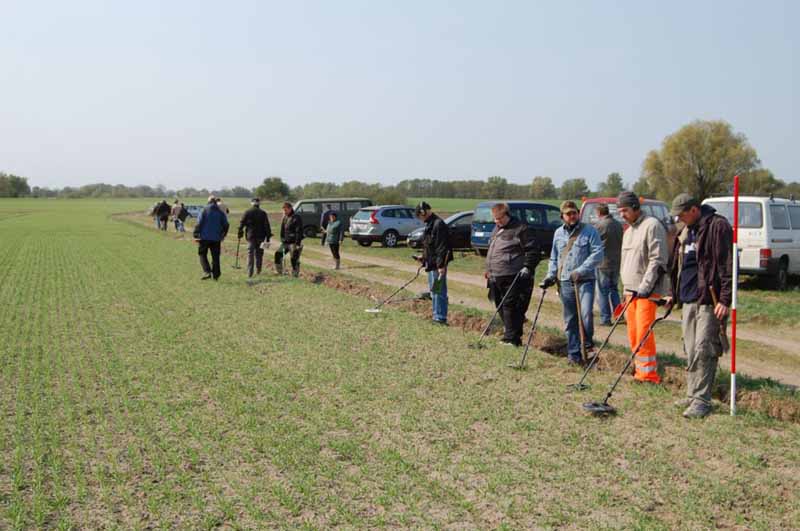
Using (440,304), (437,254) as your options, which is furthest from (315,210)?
(437,254)

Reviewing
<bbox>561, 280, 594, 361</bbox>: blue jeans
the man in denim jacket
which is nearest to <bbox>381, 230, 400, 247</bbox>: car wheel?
the man in denim jacket

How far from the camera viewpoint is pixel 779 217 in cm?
1407

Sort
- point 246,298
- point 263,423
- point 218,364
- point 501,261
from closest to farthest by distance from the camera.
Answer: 1. point 263,423
2. point 218,364
3. point 501,261
4. point 246,298

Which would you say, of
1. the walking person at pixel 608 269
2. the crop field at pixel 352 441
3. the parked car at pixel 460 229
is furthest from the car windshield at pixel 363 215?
the crop field at pixel 352 441

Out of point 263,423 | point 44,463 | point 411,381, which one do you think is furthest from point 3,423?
point 411,381

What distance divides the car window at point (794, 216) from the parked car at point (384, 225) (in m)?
15.0

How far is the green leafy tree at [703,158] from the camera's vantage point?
6700 centimetres

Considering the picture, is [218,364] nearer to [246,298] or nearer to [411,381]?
[411,381]

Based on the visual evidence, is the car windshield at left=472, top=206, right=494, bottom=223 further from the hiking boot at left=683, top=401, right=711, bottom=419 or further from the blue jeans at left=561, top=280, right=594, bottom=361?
the hiking boot at left=683, top=401, right=711, bottom=419

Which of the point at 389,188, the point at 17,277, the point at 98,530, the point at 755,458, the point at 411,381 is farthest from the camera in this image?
the point at 389,188

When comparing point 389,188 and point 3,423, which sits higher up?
point 389,188

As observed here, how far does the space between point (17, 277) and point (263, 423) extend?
14992mm

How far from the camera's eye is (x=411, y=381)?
745 centimetres

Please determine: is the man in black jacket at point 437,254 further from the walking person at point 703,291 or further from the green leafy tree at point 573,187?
the green leafy tree at point 573,187
